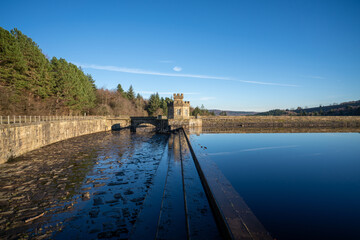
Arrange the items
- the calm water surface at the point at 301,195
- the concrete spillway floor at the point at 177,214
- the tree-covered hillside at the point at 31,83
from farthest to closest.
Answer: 1. the tree-covered hillside at the point at 31,83
2. the calm water surface at the point at 301,195
3. the concrete spillway floor at the point at 177,214

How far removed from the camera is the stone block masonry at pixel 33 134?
49.0 ft

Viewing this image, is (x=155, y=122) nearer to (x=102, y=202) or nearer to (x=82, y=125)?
(x=82, y=125)

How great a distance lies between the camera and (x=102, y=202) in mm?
8508

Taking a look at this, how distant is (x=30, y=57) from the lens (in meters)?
29.9

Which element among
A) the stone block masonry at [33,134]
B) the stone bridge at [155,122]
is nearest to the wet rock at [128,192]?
the stone block masonry at [33,134]

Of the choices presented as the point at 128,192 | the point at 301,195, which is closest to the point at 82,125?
the point at 128,192

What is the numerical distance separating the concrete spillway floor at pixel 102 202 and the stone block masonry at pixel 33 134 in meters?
1.95

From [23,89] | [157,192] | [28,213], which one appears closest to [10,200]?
[28,213]

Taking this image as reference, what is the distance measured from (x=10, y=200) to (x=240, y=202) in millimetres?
10106

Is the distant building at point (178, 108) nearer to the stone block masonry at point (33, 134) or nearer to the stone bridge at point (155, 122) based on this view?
the stone bridge at point (155, 122)

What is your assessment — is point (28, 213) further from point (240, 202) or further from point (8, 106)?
point (8, 106)

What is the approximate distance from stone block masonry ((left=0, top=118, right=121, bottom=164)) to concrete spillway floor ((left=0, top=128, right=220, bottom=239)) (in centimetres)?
195

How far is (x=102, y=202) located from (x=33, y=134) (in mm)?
16541

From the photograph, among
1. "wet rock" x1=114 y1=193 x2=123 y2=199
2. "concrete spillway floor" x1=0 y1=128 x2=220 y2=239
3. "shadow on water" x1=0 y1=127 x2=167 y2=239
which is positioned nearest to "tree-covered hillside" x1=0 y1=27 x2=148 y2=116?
"shadow on water" x1=0 y1=127 x2=167 y2=239
